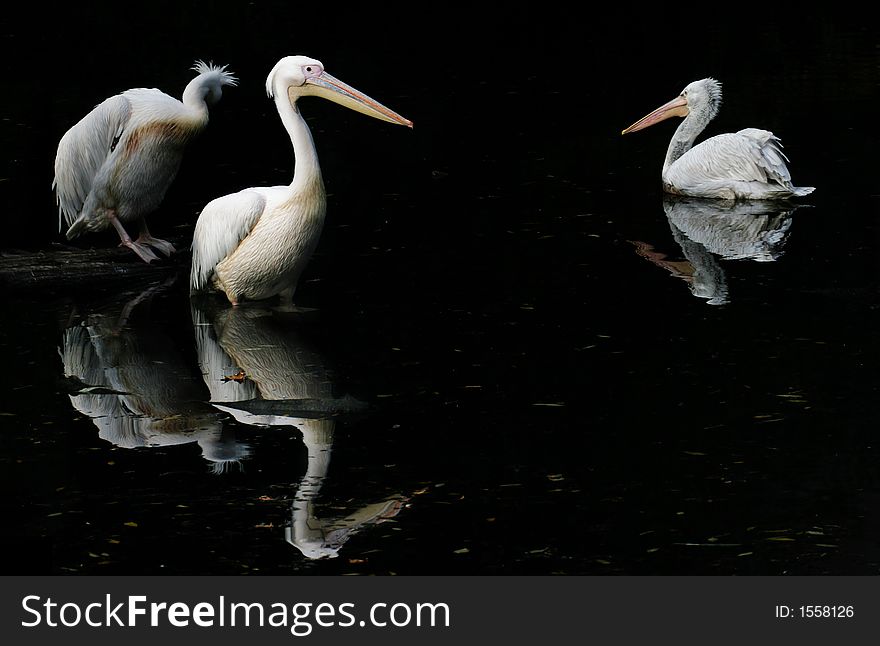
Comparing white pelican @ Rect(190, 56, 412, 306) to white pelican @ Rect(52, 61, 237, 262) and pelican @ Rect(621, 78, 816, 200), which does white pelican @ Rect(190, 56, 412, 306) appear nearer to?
white pelican @ Rect(52, 61, 237, 262)

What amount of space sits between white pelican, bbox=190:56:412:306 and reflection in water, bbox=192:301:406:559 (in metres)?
0.18

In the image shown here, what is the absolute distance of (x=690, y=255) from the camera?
22.1 feet

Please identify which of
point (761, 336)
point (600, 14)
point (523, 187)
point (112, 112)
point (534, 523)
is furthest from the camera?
point (600, 14)

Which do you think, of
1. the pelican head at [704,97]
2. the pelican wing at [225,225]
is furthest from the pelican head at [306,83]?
the pelican head at [704,97]

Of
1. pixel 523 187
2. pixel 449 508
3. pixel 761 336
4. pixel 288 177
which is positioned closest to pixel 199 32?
pixel 288 177

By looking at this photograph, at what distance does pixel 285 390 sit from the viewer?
500 cm

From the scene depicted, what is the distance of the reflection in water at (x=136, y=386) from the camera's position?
15.0 feet

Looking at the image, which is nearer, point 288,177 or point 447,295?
point 447,295

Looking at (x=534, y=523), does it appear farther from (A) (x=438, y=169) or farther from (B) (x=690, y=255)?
(A) (x=438, y=169)

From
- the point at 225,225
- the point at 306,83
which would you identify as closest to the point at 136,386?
the point at 225,225

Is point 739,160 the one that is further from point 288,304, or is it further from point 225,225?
point 225,225

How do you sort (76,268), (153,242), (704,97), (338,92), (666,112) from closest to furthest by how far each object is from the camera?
(338,92), (76,268), (153,242), (704,97), (666,112)

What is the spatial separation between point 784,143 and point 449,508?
Answer: 578 centimetres

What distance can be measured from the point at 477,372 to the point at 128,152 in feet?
7.99
